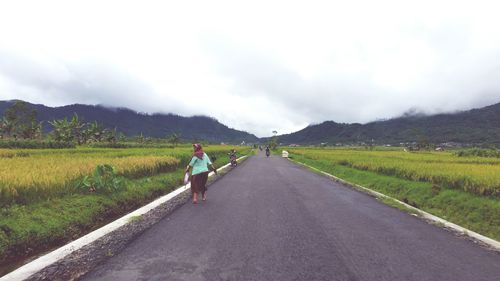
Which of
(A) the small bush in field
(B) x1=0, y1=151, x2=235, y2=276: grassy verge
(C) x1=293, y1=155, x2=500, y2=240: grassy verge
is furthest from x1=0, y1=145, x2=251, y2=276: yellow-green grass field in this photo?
(C) x1=293, y1=155, x2=500, y2=240: grassy verge

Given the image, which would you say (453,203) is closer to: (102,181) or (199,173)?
(199,173)

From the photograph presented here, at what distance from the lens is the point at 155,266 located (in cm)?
466

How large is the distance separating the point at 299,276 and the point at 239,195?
307 inches

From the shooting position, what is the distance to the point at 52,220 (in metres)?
6.83

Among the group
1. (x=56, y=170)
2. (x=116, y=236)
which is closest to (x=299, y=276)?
(x=116, y=236)

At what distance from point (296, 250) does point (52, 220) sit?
17.0 ft

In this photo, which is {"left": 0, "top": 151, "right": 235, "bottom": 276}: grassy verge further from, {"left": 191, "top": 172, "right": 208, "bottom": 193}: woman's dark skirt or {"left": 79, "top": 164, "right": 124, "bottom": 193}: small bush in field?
{"left": 191, "top": 172, "right": 208, "bottom": 193}: woman's dark skirt

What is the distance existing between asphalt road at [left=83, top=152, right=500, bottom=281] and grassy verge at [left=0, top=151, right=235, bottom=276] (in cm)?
172

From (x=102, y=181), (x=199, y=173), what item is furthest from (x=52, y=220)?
(x=199, y=173)

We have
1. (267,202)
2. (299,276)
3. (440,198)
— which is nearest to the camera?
(299,276)

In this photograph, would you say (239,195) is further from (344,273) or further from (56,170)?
(344,273)

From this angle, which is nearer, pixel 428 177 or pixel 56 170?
pixel 56 170

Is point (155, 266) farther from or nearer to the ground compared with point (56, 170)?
nearer to the ground

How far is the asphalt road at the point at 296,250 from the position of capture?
4453 mm
